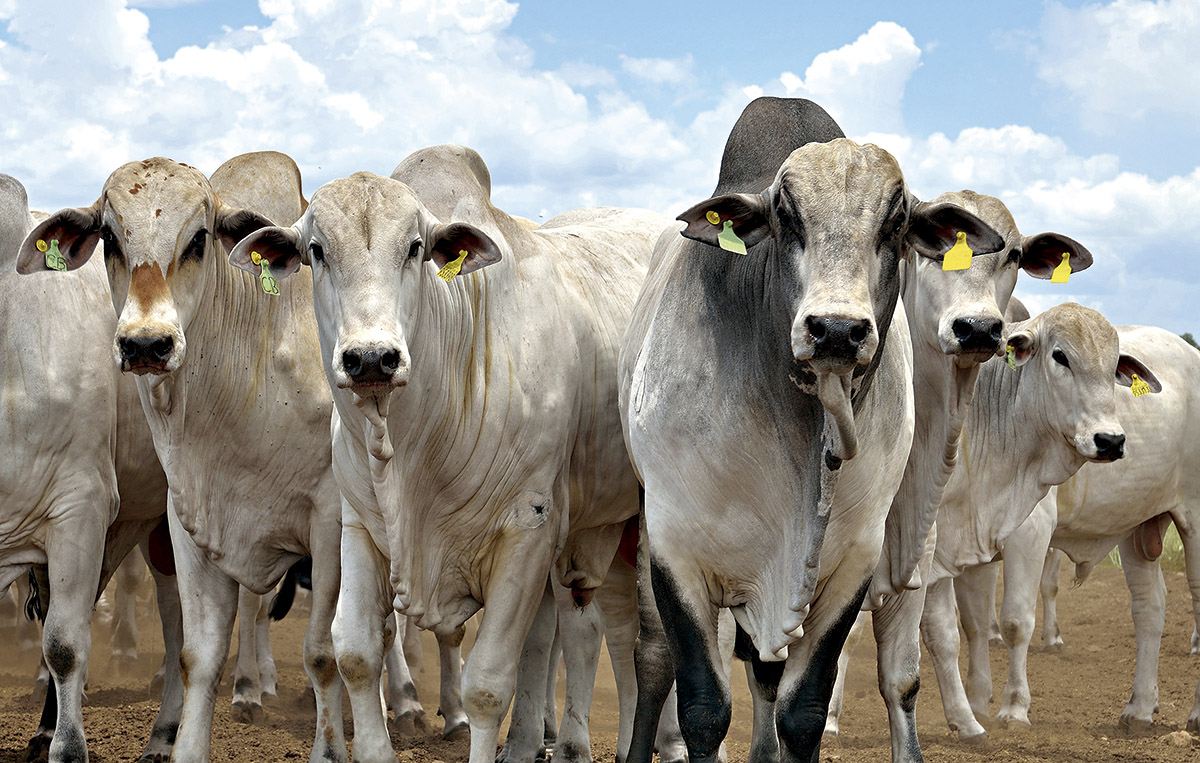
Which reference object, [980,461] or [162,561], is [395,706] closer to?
[162,561]

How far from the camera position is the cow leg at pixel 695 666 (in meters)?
4.54

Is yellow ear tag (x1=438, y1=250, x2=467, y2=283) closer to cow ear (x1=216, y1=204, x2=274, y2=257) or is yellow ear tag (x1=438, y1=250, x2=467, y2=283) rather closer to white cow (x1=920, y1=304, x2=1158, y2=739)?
cow ear (x1=216, y1=204, x2=274, y2=257)

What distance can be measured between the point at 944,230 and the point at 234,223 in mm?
2920

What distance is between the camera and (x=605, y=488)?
582cm

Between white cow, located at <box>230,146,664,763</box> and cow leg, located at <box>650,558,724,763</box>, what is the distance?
2.53ft

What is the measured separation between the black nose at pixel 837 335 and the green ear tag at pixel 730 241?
54cm

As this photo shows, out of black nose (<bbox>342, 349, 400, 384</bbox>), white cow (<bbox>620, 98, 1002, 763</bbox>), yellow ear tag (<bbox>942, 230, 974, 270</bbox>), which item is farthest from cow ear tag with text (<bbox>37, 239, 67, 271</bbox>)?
yellow ear tag (<bbox>942, 230, 974, 270</bbox>)

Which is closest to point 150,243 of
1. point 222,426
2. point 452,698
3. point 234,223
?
point 234,223

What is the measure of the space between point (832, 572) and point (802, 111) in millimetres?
1757

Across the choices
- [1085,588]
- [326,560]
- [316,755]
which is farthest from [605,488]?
[1085,588]

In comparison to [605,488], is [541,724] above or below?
below

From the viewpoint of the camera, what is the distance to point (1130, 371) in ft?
26.5

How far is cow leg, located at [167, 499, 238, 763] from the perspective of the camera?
5.57 meters

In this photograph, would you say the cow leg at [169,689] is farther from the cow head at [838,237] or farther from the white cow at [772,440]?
the cow head at [838,237]
